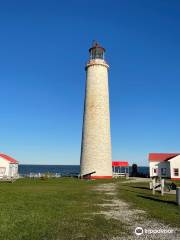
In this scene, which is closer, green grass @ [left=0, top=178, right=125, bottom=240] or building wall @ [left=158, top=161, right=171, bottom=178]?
green grass @ [left=0, top=178, right=125, bottom=240]

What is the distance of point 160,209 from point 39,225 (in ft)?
23.2

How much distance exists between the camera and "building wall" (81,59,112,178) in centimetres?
4097

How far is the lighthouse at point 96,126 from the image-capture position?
135 feet

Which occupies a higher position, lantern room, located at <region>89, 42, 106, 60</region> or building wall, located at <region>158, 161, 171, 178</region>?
lantern room, located at <region>89, 42, 106, 60</region>

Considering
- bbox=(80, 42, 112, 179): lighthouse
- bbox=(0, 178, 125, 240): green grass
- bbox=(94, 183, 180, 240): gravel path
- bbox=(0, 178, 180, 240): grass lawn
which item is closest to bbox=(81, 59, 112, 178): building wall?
bbox=(80, 42, 112, 179): lighthouse

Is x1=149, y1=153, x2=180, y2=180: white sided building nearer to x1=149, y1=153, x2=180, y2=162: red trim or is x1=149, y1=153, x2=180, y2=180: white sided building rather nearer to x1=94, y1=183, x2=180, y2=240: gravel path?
x1=149, y1=153, x2=180, y2=162: red trim

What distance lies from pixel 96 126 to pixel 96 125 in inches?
5.6

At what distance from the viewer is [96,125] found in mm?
41312

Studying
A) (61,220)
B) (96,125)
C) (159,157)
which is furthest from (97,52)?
(61,220)

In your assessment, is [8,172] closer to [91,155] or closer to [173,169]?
[91,155]


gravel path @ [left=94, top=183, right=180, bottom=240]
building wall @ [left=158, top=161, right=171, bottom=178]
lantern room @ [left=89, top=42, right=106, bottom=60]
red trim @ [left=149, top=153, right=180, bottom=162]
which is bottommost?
gravel path @ [left=94, top=183, right=180, bottom=240]

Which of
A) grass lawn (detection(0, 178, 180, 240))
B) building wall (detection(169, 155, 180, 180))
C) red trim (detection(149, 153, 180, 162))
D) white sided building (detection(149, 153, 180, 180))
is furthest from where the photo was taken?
red trim (detection(149, 153, 180, 162))

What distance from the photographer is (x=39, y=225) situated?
459 inches

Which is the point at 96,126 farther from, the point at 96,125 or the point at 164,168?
the point at 164,168
